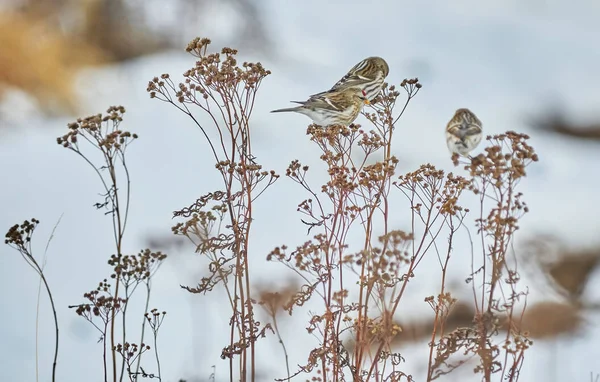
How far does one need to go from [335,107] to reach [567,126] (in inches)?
51.6

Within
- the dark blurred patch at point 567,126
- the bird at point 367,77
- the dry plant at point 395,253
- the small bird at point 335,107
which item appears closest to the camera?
the dry plant at point 395,253

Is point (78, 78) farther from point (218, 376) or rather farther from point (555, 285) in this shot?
point (555, 285)

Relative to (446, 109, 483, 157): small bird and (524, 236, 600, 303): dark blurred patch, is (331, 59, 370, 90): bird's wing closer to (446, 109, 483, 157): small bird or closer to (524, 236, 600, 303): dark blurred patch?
(446, 109, 483, 157): small bird

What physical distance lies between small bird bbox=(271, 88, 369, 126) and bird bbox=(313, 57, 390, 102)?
0.23ft

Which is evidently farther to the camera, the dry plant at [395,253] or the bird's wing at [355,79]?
the bird's wing at [355,79]

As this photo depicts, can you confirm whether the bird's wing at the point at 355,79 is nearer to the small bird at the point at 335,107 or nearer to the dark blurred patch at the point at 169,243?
the small bird at the point at 335,107

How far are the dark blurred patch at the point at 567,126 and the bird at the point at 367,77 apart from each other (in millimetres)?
861

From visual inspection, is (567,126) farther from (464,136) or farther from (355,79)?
(464,136)

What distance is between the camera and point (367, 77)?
222 centimetres

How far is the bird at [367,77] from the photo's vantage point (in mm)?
2141

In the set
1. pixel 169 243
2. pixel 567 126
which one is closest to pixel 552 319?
pixel 567 126

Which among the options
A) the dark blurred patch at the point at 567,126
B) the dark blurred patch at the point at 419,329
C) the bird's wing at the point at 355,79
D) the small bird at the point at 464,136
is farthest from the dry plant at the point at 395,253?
the dark blurred patch at the point at 567,126

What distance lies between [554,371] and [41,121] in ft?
6.66

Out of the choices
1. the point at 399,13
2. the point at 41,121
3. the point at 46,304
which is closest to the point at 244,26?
the point at 399,13
